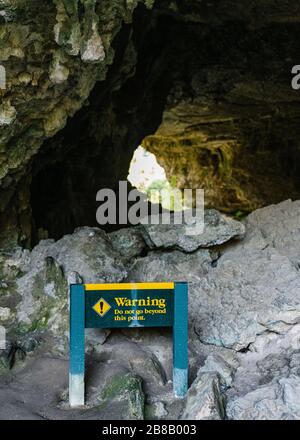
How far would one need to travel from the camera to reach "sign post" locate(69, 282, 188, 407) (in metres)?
3.77

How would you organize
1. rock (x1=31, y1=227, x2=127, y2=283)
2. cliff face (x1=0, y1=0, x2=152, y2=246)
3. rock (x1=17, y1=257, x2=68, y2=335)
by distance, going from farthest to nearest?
rock (x1=31, y1=227, x2=127, y2=283) → rock (x1=17, y1=257, x2=68, y2=335) → cliff face (x1=0, y1=0, x2=152, y2=246)

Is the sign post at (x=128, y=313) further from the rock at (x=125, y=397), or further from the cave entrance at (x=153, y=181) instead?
the cave entrance at (x=153, y=181)

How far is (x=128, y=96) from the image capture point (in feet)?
27.9

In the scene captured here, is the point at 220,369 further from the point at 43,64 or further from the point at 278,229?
the point at 43,64

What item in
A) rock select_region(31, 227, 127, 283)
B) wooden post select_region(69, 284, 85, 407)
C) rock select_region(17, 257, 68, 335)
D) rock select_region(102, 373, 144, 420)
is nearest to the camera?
rock select_region(102, 373, 144, 420)

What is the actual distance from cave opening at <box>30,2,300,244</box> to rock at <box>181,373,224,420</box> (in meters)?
3.38

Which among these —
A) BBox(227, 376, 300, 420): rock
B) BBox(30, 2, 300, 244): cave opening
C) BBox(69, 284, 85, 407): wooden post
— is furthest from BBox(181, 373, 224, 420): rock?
BBox(30, 2, 300, 244): cave opening

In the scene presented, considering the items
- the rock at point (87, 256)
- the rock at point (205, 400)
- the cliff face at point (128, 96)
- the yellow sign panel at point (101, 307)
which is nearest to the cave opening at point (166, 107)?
the cliff face at point (128, 96)

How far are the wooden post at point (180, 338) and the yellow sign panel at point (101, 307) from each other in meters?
0.52

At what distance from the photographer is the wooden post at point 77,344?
3.75 m

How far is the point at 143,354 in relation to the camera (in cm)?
439

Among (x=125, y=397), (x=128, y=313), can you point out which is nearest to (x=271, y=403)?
(x=125, y=397)

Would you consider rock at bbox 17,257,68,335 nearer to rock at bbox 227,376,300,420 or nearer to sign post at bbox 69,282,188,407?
sign post at bbox 69,282,188,407

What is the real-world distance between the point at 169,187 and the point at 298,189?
4967 millimetres
